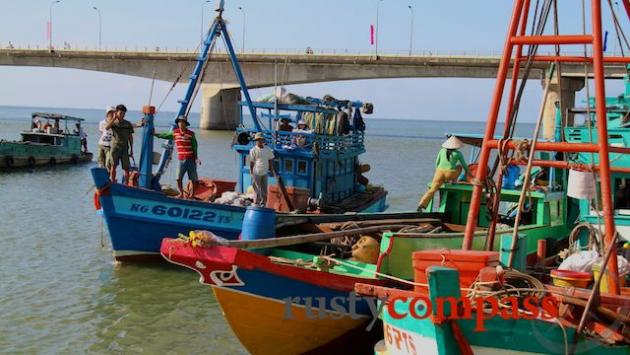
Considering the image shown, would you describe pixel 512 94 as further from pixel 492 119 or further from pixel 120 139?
pixel 120 139

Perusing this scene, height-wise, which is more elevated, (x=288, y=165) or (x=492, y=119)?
(x=492, y=119)

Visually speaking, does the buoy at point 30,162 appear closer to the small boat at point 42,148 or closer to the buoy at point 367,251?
the small boat at point 42,148

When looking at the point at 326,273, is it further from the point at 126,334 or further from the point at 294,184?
the point at 294,184

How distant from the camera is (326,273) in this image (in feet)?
29.8

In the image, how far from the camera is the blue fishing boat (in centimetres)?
1462

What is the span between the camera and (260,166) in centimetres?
1585

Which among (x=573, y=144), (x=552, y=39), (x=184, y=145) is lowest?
(x=184, y=145)

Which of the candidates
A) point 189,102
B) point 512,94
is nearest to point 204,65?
point 189,102

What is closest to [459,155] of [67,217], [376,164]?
[67,217]

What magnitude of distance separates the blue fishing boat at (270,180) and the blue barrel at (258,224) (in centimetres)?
173

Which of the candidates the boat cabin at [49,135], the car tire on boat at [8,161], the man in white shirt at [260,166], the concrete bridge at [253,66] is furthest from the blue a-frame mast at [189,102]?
the concrete bridge at [253,66]

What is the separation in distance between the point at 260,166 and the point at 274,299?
7050mm

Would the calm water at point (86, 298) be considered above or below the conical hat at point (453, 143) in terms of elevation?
below

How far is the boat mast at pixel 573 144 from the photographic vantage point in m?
7.26
